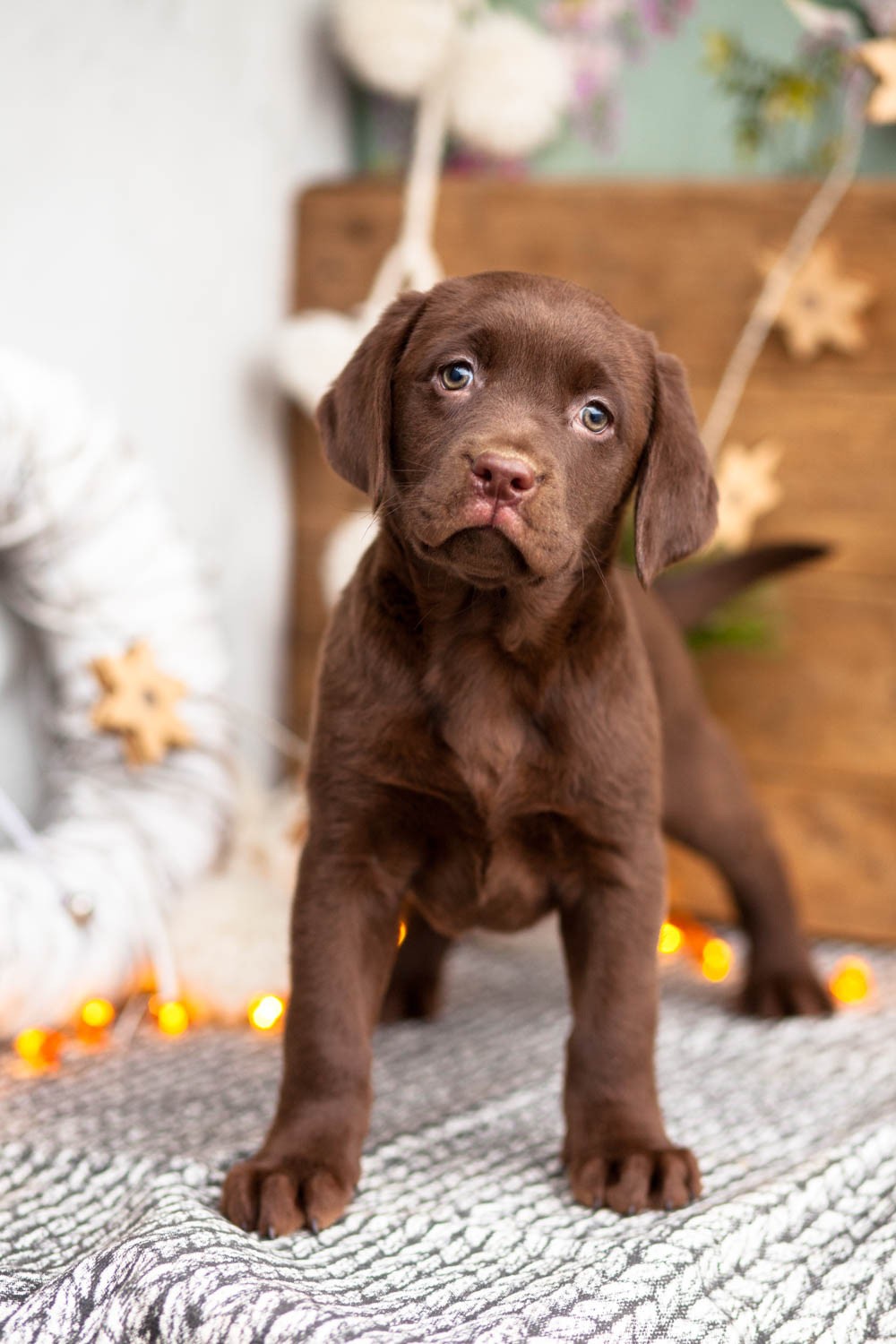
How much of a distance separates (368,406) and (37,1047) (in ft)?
3.96

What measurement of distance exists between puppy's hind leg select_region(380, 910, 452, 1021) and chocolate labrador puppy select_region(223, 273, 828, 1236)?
2.12 feet

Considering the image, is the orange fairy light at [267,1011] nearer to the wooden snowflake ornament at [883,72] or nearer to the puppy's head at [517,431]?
the puppy's head at [517,431]

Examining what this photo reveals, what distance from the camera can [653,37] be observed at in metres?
3.30

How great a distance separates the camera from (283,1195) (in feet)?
5.54

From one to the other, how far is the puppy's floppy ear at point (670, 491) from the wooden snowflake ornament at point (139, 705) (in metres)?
1.19

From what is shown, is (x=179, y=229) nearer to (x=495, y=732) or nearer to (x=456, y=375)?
(x=456, y=375)

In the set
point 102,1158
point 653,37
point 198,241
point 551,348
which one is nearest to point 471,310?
point 551,348

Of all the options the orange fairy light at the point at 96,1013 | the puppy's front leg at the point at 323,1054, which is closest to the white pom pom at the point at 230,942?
the orange fairy light at the point at 96,1013

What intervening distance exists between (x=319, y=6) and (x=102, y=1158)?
2.65 metres

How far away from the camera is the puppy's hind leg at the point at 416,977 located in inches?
101

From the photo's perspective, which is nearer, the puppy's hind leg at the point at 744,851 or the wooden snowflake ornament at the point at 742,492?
the puppy's hind leg at the point at 744,851

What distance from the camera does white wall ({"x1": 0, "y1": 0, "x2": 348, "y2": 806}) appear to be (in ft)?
8.89

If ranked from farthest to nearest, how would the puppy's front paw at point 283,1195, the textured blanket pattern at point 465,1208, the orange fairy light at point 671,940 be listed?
the orange fairy light at point 671,940 → the puppy's front paw at point 283,1195 → the textured blanket pattern at point 465,1208

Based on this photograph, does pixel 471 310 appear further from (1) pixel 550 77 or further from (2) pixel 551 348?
(1) pixel 550 77
